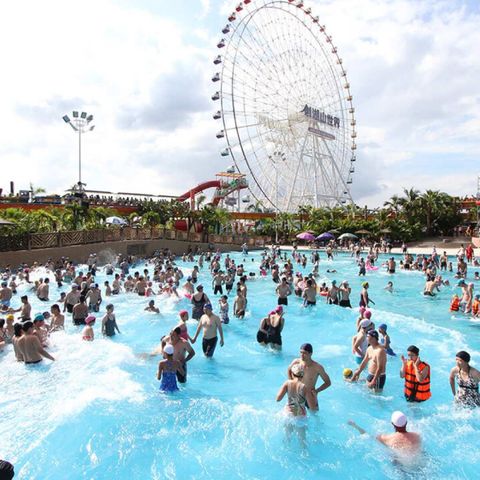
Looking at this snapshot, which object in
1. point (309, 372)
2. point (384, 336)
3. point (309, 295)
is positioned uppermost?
point (309, 372)

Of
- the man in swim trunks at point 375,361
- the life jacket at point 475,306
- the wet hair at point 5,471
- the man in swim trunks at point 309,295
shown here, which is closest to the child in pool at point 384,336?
the man in swim trunks at point 375,361

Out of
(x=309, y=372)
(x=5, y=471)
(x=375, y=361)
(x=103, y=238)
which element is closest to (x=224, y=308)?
(x=375, y=361)

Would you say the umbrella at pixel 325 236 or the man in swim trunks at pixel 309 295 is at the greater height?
the umbrella at pixel 325 236

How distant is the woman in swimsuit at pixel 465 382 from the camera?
21.3 feet

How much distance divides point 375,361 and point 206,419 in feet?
8.99

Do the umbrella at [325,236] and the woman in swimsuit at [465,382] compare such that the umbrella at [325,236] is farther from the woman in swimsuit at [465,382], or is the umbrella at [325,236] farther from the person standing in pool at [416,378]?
the woman in swimsuit at [465,382]

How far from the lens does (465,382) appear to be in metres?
6.60

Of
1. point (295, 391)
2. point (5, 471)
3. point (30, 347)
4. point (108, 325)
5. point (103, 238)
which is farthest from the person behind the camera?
point (103, 238)

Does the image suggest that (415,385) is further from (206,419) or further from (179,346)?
(179,346)

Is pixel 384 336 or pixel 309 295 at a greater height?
pixel 384 336

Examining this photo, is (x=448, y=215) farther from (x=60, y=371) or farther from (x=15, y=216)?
(x=60, y=371)

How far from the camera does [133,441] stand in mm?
6461

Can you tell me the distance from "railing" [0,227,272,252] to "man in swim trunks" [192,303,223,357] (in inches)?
705

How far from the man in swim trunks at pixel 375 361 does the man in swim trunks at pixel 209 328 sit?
2.78 m
